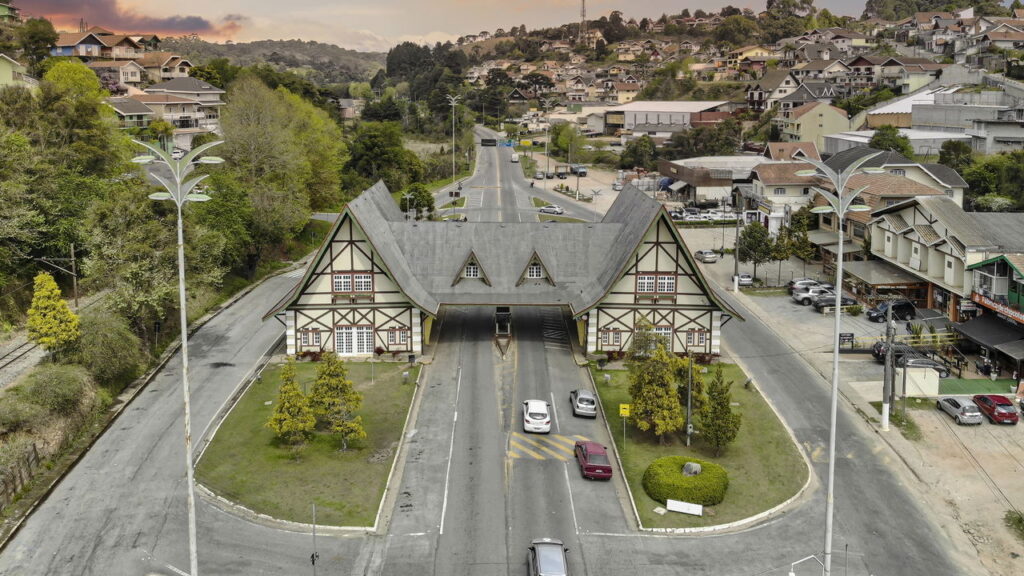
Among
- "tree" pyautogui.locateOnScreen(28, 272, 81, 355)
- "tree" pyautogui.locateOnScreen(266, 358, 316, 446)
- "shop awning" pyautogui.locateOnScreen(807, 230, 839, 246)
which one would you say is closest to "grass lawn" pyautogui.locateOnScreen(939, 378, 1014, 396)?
"shop awning" pyautogui.locateOnScreen(807, 230, 839, 246)

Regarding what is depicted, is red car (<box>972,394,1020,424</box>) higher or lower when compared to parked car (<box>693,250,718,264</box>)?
lower

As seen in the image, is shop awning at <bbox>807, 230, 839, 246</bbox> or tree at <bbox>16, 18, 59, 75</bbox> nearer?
shop awning at <bbox>807, 230, 839, 246</bbox>

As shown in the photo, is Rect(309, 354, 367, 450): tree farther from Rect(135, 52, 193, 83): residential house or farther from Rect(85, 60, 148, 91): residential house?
Rect(135, 52, 193, 83): residential house

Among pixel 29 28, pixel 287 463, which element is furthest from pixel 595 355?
pixel 29 28

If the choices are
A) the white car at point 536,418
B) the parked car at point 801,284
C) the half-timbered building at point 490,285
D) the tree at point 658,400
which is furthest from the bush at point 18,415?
the parked car at point 801,284

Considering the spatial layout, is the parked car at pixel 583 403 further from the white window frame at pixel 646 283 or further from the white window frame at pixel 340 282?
the white window frame at pixel 340 282

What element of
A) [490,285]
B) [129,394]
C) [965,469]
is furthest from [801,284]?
[129,394]
